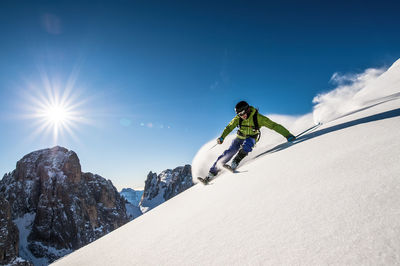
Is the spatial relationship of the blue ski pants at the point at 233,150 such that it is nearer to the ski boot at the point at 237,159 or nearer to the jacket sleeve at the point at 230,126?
the ski boot at the point at 237,159

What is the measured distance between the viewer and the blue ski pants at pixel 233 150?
532 centimetres

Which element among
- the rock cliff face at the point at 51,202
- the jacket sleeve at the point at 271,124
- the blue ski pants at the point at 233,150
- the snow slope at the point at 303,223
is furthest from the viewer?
the rock cliff face at the point at 51,202

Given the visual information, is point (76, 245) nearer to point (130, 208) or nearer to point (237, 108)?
point (130, 208)

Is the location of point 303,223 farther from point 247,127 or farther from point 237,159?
point 247,127

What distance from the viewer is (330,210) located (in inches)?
48.0

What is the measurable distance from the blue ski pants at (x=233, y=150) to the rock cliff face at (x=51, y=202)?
334 feet

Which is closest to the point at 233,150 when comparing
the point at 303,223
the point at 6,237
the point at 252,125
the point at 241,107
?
the point at 252,125

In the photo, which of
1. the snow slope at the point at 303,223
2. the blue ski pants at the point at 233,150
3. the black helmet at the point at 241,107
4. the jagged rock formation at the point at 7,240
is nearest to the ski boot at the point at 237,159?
the blue ski pants at the point at 233,150

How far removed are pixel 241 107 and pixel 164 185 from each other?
190796 millimetres

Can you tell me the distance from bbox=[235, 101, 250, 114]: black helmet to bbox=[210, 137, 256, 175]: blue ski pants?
896 millimetres

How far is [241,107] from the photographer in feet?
18.5

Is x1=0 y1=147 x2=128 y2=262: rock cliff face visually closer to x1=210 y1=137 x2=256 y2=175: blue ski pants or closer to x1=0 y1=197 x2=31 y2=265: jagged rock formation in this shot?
x1=0 y1=197 x2=31 y2=265: jagged rock formation

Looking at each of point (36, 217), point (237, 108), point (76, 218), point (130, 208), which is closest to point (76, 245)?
point (76, 218)

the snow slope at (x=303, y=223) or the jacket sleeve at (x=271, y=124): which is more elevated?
the jacket sleeve at (x=271, y=124)
